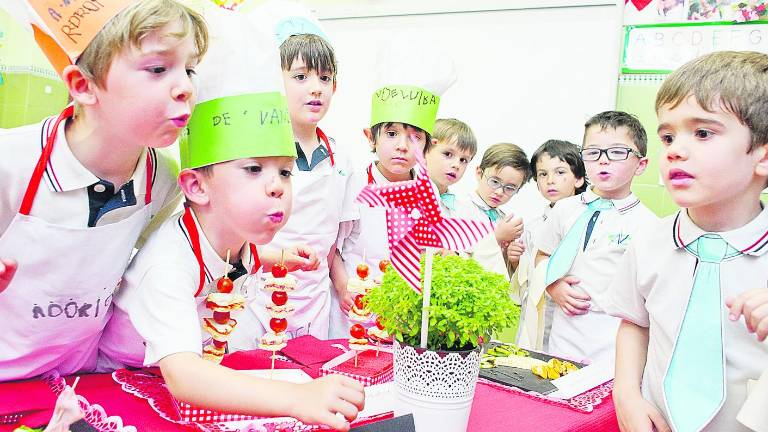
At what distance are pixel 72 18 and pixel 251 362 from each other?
2.20 feet

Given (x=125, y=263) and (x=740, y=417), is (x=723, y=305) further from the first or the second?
(x=125, y=263)

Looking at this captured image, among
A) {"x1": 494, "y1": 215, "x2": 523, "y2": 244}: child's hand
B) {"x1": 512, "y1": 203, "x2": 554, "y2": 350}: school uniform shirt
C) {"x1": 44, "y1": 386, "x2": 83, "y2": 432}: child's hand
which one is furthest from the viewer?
{"x1": 494, "y1": 215, "x2": 523, "y2": 244}: child's hand

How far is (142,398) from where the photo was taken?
970 mm

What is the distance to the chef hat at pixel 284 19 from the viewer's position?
1.74 m

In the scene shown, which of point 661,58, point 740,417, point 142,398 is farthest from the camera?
point 661,58

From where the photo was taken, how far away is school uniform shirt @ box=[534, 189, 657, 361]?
6.22 ft

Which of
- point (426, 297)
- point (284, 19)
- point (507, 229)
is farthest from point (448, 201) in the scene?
point (426, 297)

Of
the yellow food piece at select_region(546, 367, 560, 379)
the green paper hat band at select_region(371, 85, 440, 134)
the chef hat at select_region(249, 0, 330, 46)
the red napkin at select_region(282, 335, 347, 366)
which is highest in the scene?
the chef hat at select_region(249, 0, 330, 46)

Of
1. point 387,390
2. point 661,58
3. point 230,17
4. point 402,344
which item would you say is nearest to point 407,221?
point 402,344

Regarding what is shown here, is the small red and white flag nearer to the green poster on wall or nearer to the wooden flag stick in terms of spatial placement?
the wooden flag stick

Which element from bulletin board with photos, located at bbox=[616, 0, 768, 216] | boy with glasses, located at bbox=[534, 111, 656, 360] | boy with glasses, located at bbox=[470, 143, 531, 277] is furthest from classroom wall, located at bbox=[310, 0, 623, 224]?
boy with glasses, located at bbox=[534, 111, 656, 360]

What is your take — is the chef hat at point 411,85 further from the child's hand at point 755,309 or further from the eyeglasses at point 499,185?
the child's hand at point 755,309

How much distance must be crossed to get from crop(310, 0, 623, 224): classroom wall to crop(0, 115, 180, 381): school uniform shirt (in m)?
2.22

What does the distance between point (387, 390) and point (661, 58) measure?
254cm
